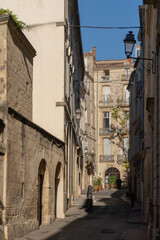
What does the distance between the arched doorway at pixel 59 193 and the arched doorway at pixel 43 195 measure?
3.21 metres

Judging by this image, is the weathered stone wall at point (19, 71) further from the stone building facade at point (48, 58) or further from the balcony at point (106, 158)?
the balcony at point (106, 158)

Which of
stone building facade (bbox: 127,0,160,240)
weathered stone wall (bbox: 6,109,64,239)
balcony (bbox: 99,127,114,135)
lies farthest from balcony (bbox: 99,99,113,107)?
weathered stone wall (bbox: 6,109,64,239)

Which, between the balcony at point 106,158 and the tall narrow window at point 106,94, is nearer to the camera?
the balcony at point 106,158

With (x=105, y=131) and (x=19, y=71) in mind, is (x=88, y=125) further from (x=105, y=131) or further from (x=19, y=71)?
(x=19, y=71)

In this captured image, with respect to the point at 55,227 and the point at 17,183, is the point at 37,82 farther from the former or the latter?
the point at 17,183

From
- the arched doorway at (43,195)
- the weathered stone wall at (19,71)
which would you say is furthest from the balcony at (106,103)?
the weathered stone wall at (19,71)

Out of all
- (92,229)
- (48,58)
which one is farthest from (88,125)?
(92,229)

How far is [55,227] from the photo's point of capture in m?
16.5

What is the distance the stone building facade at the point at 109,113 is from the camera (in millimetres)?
52406

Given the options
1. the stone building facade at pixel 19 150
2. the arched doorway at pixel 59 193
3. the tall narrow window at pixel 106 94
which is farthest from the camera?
the tall narrow window at pixel 106 94

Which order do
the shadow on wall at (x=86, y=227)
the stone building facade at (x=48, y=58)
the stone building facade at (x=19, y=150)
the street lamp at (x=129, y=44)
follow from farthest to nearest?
the stone building facade at (x=48, y=58)
the shadow on wall at (x=86, y=227)
the street lamp at (x=129, y=44)
the stone building facade at (x=19, y=150)

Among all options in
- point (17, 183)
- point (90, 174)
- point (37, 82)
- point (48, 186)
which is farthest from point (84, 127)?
point (17, 183)

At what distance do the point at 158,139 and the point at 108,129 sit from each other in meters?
42.1

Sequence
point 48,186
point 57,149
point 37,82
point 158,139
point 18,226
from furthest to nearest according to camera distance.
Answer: point 37,82
point 57,149
point 48,186
point 18,226
point 158,139
